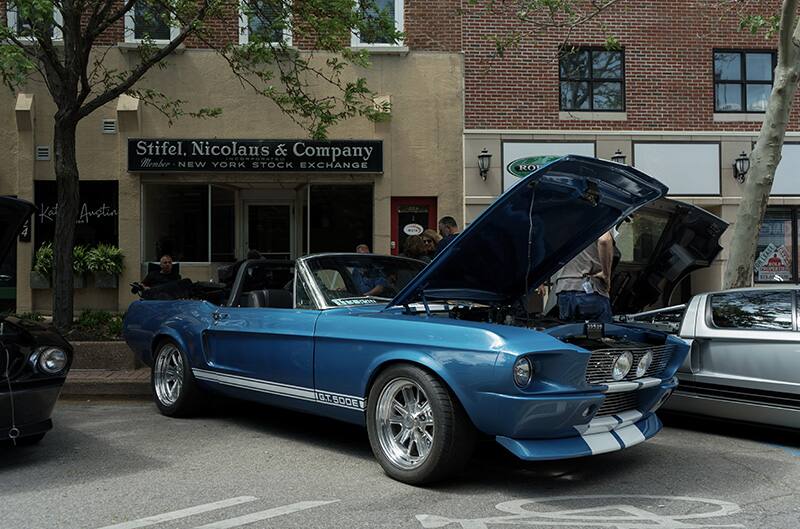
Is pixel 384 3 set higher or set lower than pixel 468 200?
higher

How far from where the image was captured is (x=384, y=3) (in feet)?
45.1

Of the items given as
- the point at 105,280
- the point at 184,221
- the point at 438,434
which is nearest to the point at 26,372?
the point at 438,434

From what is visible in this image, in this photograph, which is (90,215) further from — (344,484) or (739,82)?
(739,82)

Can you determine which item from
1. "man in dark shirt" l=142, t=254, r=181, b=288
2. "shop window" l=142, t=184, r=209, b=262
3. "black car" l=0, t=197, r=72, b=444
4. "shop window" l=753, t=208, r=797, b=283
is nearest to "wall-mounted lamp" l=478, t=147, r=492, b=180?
"shop window" l=142, t=184, r=209, b=262

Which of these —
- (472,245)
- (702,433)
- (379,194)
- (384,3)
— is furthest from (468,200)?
(472,245)

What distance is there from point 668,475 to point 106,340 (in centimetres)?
666

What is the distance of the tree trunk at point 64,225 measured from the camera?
917cm

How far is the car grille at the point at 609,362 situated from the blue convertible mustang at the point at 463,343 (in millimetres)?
12

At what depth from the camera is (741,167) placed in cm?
1364

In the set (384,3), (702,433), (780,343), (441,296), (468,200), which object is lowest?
(702,433)

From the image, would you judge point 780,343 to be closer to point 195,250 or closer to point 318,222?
point 318,222

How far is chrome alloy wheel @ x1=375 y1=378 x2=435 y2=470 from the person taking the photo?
14.1ft

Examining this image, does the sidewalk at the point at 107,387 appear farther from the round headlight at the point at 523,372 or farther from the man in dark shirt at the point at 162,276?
the round headlight at the point at 523,372

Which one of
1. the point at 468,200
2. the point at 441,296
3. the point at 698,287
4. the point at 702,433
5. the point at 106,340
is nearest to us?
the point at 441,296
